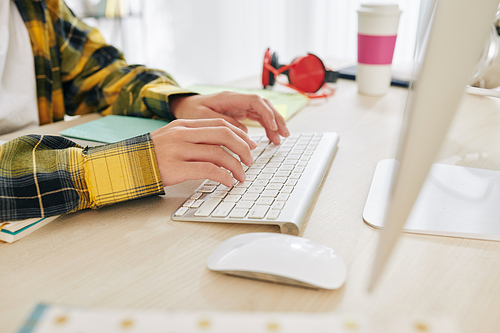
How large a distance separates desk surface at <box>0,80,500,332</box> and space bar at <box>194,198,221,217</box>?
15 millimetres

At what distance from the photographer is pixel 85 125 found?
2.47 ft

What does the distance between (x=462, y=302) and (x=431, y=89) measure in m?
0.19

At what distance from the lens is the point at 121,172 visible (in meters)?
0.49

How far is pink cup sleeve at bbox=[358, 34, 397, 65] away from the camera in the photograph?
3.14ft

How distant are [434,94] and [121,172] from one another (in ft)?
Result: 1.24

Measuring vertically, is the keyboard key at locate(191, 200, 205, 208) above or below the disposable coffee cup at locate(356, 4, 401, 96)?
below

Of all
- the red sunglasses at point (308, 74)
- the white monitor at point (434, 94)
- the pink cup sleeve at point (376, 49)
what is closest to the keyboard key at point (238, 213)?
the white monitor at point (434, 94)

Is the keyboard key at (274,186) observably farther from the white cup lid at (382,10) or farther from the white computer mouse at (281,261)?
the white cup lid at (382,10)

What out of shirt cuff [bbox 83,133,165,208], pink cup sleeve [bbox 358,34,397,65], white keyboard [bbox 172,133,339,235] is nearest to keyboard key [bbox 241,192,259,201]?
white keyboard [bbox 172,133,339,235]

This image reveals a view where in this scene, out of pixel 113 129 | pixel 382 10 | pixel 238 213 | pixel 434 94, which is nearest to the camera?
pixel 434 94

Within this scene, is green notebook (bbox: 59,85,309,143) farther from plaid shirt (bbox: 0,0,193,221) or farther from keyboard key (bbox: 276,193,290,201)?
keyboard key (bbox: 276,193,290,201)

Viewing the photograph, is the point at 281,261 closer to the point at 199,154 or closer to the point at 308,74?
the point at 199,154

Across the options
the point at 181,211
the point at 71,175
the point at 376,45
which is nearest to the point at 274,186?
the point at 181,211

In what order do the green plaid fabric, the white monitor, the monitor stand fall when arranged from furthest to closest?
the green plaid fabric, the monitor stand, the white monitor
